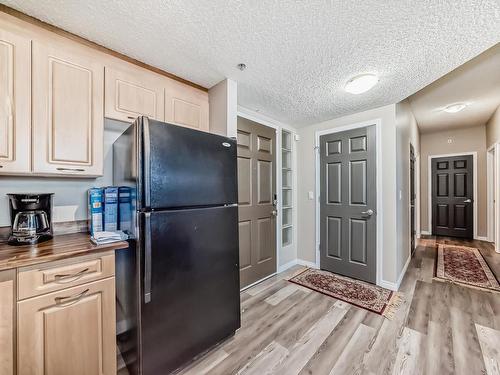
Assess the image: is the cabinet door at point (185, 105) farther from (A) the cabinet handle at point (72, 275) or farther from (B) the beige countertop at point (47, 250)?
(A) the cabinet handle at point (72, 275)

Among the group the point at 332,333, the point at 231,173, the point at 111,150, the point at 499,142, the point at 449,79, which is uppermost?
the point at 449,79

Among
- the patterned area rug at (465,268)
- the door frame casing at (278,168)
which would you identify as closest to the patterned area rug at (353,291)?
the door frame casing at (278,168)

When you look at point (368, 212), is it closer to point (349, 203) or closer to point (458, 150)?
point (349, 203)

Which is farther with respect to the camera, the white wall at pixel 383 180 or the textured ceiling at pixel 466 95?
the white wall at pixel 383 180

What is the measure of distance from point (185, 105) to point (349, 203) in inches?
93.7

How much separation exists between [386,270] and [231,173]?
2332 mm

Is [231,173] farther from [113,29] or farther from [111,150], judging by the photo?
[113,29]

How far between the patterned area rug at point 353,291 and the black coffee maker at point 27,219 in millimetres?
2596

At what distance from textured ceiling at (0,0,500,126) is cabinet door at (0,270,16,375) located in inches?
59.0

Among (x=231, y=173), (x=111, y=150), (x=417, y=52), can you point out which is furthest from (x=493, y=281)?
(x=111, y=150)

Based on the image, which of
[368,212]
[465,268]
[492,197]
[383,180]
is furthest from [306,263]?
[492,197]

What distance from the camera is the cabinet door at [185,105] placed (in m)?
1.93

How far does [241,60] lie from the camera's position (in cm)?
179

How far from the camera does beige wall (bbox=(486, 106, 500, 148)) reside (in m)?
3.77
